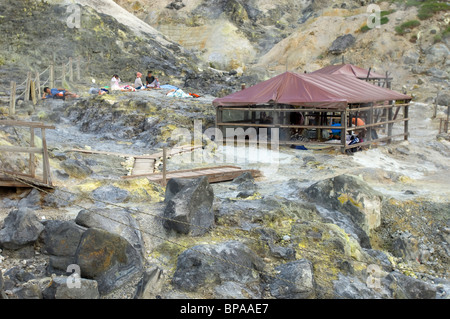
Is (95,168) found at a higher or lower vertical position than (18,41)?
lower

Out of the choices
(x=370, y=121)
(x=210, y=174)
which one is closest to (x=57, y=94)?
(x=210, y=174)

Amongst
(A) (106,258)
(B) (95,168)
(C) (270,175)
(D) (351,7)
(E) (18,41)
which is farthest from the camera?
(D) (351,7)

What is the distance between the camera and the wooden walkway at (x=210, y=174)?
443 inches

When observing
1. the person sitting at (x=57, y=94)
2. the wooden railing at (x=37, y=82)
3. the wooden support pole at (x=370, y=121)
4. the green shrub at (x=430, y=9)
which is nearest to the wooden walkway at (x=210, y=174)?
the wooden support pole at (x=370, y=121)

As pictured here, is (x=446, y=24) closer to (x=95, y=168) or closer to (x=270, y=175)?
(x=270, y=175)

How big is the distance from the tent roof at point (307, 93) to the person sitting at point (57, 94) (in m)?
8.19

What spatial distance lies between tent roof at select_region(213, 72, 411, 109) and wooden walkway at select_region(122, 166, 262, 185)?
402cm

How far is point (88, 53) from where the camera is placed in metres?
29.0

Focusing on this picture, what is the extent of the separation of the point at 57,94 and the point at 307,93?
11.6m

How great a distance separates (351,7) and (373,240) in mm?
37704

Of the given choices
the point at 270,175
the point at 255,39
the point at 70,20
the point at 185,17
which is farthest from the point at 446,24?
the point at 270,175

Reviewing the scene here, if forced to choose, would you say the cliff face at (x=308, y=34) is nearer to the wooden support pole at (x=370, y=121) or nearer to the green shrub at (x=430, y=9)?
the green shrub at (x=430, y=9)

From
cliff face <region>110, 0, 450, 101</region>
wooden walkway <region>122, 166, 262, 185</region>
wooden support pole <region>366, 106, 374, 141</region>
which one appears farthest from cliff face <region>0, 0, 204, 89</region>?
wooden walkway <region>122, 166, 262, 185</region>

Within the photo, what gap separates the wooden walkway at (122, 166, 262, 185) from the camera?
36.9ft
